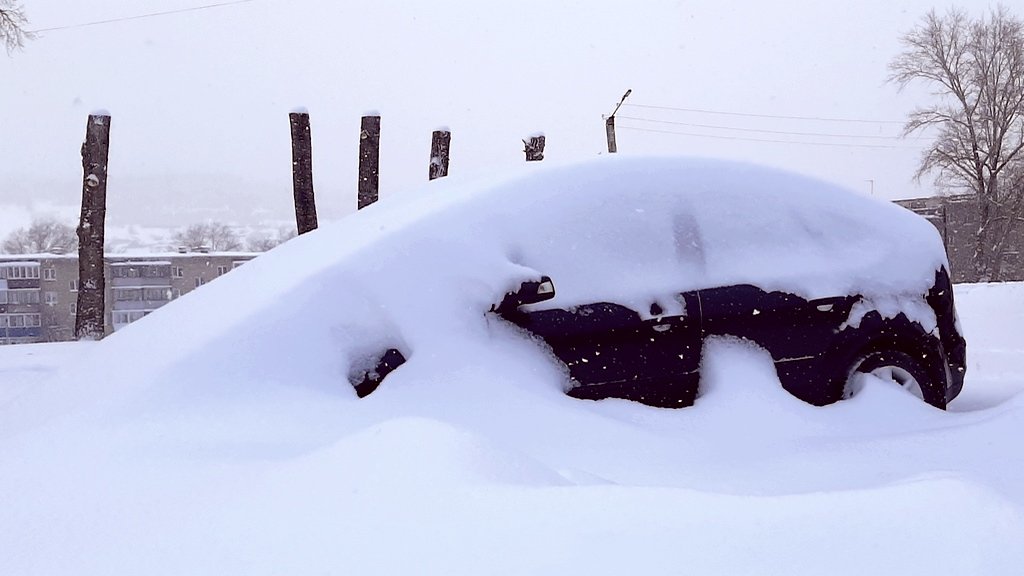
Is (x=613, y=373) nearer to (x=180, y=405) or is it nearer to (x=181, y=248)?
(x=180, y=405)

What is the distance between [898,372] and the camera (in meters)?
3.99

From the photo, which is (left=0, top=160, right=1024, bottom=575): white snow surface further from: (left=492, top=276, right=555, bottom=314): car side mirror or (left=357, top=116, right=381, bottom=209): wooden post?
(left=357, top=116, right=381, bottom=209): wooden post

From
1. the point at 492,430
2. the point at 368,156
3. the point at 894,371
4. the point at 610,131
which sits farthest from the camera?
the point at 610,131

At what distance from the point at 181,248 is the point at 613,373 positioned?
252 ft

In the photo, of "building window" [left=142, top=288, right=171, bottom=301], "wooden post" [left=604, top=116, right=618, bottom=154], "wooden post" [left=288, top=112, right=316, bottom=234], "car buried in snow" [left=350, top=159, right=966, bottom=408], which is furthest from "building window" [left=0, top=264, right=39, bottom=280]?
"car buried in snow" [left=350, top=159, right=966, bottom=408]

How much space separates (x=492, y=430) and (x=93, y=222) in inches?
413

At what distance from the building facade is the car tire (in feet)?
140

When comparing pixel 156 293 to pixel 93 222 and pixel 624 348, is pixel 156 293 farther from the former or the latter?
pixel 624 348

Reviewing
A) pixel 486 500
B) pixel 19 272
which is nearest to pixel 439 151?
pixel 486 500

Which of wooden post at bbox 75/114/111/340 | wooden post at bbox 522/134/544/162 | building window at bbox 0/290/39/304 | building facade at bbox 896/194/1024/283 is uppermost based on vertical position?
wooden post at bbox 522/134/544/162

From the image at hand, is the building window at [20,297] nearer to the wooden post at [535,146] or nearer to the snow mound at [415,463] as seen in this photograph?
the wooden post at [535,146]

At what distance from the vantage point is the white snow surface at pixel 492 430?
145 centimetres

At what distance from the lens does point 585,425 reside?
2951mm

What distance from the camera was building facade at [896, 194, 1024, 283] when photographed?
145 feet
